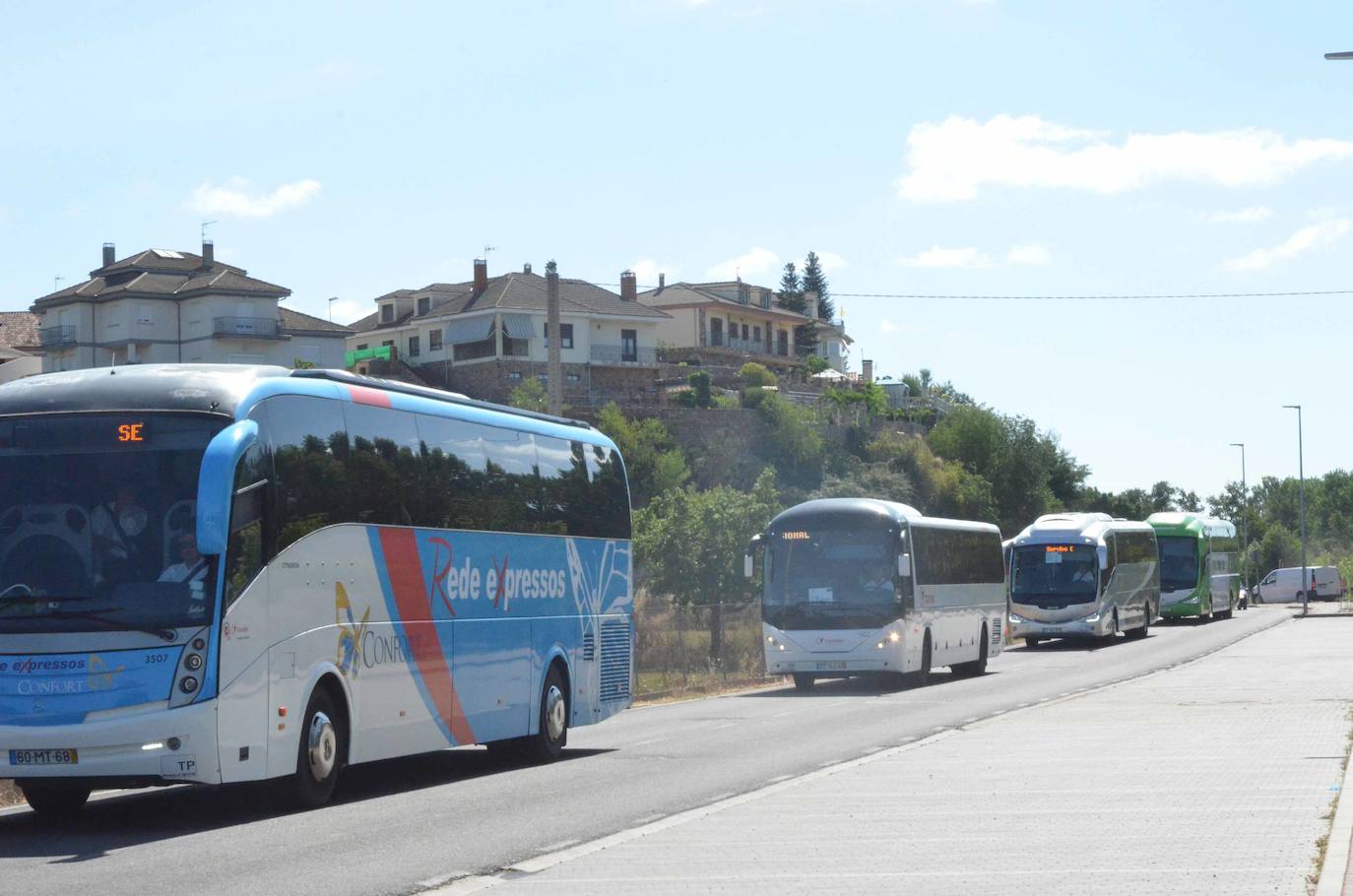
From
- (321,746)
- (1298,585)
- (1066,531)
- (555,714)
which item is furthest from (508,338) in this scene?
(321,746)

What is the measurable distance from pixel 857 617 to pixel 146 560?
1979 centimetres

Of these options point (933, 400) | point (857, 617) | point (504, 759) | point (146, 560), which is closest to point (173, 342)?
point (933, 400)

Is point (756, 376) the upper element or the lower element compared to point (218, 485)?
upper

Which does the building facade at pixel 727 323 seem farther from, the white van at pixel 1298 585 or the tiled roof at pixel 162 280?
the white van at pixel 1298 585

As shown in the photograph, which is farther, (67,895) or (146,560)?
(146,560)

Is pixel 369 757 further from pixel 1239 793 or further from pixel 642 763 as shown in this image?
pixel 1239 793

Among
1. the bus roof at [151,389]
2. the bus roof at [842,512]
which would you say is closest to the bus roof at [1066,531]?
the bus roof at [842,512]

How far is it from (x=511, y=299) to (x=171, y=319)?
18739 mm

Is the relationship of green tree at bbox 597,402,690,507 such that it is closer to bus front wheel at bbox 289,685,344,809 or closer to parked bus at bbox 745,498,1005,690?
parked bus at bbox 745,498,1005,690

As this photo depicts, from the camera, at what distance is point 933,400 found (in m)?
122

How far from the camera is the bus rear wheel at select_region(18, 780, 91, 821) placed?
1362 centimetres

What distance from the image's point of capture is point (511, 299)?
99500 millimetres

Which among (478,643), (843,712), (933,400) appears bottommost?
(843,712)

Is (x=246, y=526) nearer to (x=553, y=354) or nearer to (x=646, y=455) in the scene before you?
(x=553, y=354)
